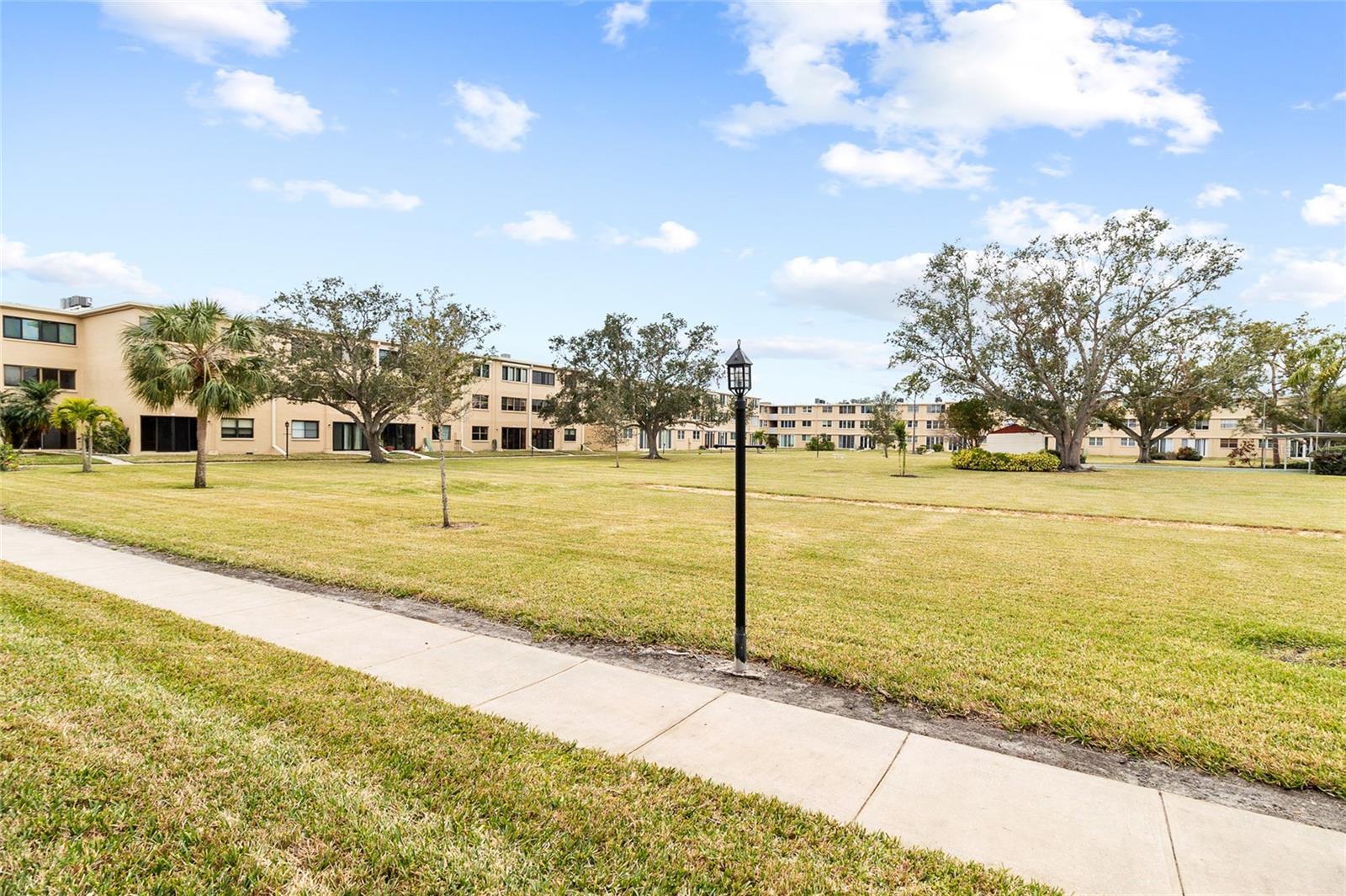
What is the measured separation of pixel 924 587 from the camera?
754 cm

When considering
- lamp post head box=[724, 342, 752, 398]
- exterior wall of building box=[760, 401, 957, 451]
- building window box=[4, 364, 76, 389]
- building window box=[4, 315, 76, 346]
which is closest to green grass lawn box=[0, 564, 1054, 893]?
lamp post head box=[724, 342, 752, 398]

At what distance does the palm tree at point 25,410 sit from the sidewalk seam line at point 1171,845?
43038mm

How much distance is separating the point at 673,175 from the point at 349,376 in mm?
25634

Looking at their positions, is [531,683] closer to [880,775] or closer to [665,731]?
[665,731]

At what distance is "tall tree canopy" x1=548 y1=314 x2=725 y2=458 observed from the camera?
4831 centimetres

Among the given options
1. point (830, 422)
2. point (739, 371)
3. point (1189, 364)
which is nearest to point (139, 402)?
point (739, 371)

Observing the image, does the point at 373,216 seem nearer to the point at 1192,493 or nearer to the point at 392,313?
the point at 392,313

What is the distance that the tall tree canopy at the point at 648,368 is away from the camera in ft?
159

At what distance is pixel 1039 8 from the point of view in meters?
10.8

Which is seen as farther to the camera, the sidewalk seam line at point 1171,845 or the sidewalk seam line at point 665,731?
the sidewalk seam line at point 665,731

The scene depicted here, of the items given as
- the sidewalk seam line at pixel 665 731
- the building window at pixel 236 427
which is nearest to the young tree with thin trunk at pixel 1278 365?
the sidewalk seam line at pixel 665 731

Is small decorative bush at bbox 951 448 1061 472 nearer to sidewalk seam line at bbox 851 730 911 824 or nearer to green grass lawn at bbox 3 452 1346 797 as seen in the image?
green grass lawn at bbox 3 452 1346 797

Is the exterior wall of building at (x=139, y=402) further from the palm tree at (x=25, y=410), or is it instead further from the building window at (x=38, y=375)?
the palm tree at (x=25, y=410)

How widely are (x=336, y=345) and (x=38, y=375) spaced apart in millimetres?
17274
